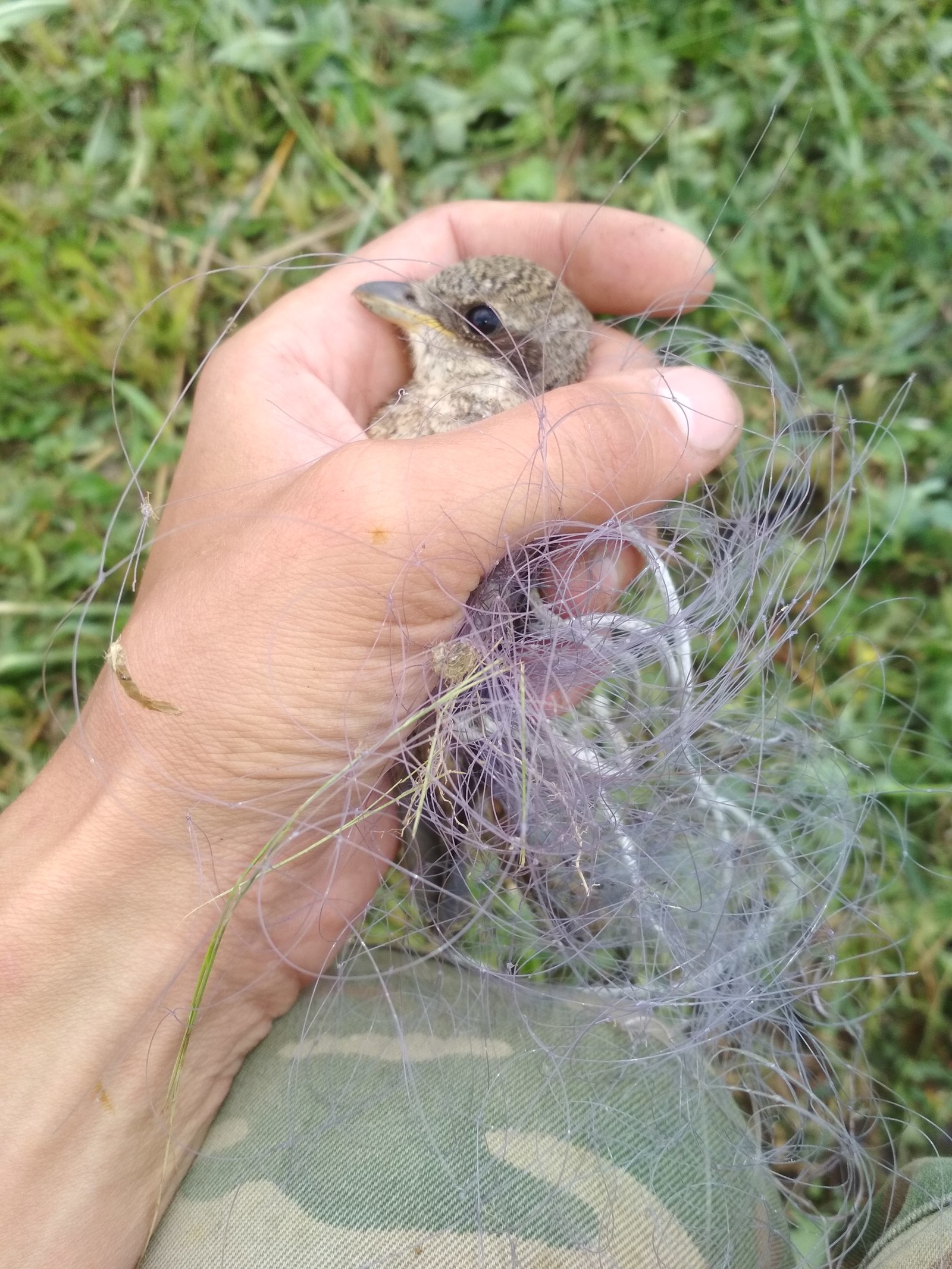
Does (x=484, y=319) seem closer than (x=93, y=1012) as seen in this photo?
No

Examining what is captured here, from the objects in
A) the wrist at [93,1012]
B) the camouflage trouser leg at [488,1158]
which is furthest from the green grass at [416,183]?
the camouflage trouser leg at [488,1158]

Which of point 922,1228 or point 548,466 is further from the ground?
point 548,466

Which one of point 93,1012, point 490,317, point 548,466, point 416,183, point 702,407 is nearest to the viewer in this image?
point 548,466

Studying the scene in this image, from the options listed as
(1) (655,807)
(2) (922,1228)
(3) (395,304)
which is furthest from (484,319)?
(2) (922,1228)

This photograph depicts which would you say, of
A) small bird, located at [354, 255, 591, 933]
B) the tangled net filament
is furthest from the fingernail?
small bird, located at [354, 255, 591, 933]

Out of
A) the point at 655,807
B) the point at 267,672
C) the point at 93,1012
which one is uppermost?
the point at 267,672

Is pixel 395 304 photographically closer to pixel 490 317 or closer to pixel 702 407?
pixel 490 317

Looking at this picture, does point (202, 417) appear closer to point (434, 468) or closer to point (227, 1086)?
point (434, 468)

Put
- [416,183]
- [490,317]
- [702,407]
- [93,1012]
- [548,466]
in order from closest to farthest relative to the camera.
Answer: [548,466] → [93,1012] → [702,407] → [490,317] → [416,183]
